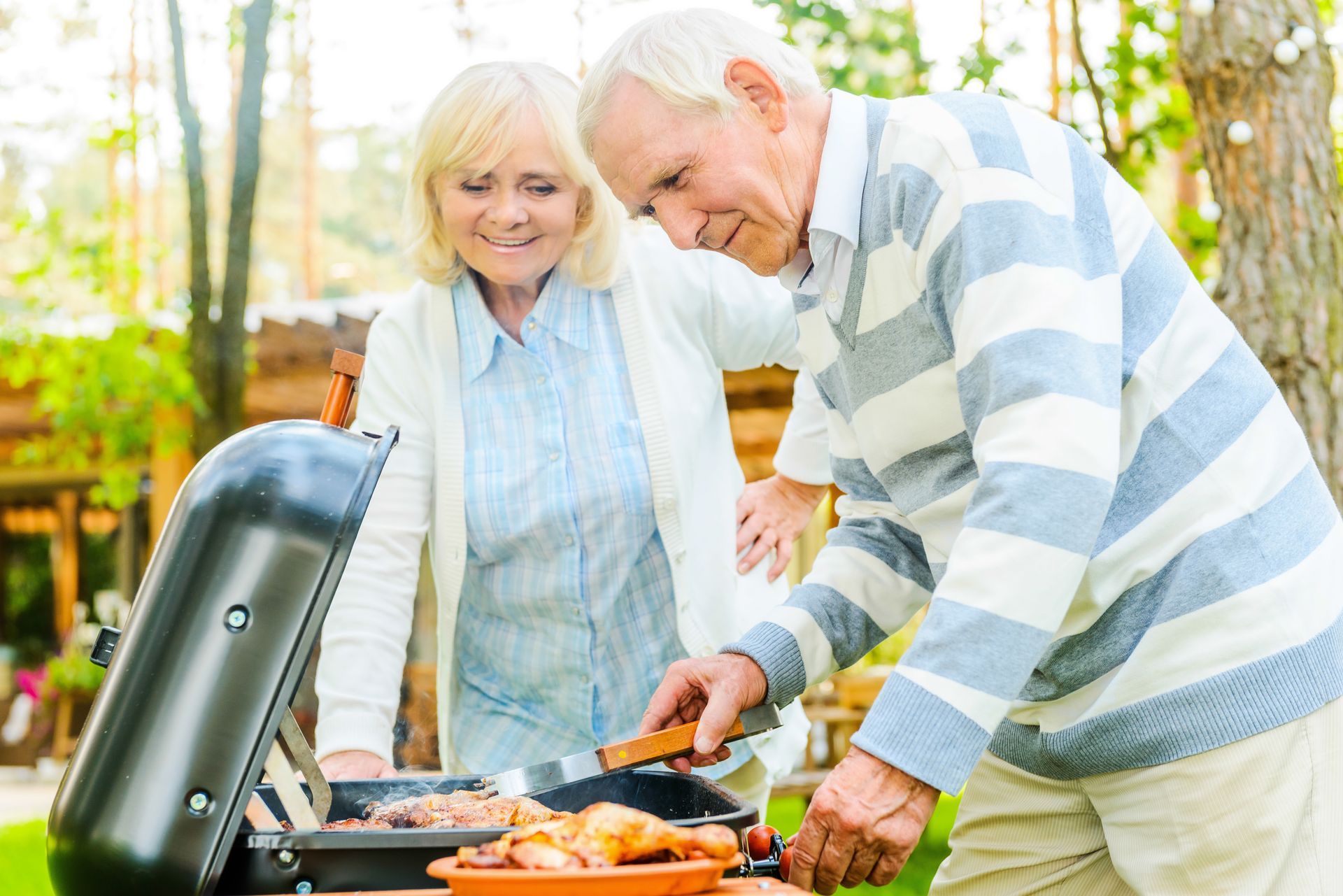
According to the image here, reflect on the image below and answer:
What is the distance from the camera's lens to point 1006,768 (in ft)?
6.35

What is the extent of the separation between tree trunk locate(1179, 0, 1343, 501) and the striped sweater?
75.7 inches

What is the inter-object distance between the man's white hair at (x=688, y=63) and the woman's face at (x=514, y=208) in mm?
548

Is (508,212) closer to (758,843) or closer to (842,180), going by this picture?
(842,180)

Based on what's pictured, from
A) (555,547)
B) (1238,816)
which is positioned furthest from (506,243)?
(1238,816)

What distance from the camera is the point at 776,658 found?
70.5 inches

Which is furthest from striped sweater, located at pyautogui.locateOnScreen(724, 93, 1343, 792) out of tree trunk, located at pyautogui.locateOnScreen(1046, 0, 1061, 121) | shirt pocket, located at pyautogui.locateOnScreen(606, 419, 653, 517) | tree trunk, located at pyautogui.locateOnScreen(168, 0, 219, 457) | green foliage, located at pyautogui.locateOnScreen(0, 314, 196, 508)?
tree trunk, located at pyautogui.locateOnScreen(1046, 0, 1061, 121)

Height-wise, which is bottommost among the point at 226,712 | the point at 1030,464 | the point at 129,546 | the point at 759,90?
the point at 129,546

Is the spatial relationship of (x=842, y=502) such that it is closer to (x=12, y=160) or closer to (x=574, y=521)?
(x=574, y=521)

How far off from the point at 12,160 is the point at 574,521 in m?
26.0

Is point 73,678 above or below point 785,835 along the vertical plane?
below

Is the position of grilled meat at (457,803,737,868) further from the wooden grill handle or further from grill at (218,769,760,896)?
the wooden grill handle

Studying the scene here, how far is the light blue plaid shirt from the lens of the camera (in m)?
2.26

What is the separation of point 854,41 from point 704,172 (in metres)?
3.53

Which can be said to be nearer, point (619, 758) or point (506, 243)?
point (619, 758)
